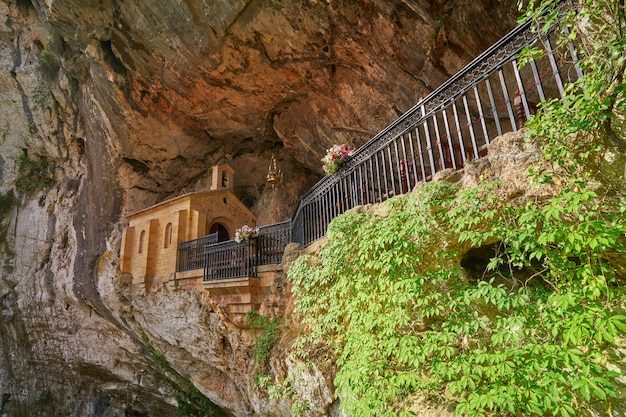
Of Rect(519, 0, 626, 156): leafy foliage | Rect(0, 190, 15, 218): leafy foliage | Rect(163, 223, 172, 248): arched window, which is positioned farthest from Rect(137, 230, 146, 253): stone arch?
Rect(519, 0, 626, 156): leafy foliage

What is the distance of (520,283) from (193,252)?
961cm

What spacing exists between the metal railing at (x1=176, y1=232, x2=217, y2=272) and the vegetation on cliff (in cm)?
709

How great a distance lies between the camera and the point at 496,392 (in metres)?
2.58

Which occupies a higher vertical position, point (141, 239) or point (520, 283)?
point (141, 239)

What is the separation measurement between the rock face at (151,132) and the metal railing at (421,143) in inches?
→ 65.8

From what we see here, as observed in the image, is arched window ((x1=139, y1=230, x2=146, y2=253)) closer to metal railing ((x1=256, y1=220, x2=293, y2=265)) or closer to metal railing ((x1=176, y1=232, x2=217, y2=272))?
metal railing ((x1=176, y1=232, x2=217, y2=272))

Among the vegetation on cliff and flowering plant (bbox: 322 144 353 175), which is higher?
flowering plant (bbox: 322 144 353 175)

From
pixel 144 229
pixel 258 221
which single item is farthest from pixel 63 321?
pixel 258 221

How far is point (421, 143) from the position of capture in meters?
5.12

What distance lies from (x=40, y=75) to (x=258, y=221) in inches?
557

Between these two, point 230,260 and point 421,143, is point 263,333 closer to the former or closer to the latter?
point 230,260

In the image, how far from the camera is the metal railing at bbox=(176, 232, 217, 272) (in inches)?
406

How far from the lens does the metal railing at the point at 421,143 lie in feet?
11.5

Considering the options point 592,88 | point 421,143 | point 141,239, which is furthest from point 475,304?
point 141,239
